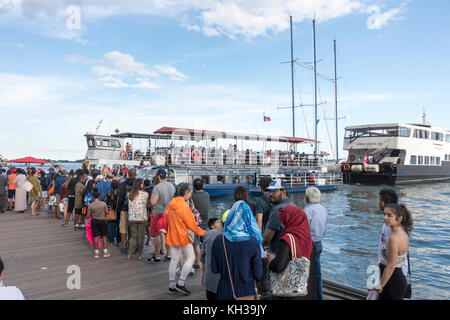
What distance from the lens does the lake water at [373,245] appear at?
827cm

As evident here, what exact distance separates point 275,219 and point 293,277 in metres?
0.88

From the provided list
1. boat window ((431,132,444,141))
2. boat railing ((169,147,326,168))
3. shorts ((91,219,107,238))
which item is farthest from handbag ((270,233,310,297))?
boat window ((431,132,444,141))

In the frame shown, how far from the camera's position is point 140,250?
6895 millimetres

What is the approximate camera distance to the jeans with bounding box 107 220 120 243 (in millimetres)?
8008

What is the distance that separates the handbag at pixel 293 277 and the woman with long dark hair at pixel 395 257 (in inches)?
35.3

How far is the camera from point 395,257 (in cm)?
337

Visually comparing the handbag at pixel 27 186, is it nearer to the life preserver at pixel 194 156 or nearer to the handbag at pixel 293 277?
the handbag at pixel 293 277

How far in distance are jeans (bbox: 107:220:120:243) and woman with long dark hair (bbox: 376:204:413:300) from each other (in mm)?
6437

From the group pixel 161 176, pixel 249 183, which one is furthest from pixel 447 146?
pixel 161 176

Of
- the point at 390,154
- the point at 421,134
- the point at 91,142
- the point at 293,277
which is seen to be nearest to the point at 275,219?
the point at 293,277

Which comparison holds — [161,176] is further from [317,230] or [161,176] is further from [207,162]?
[207,162]

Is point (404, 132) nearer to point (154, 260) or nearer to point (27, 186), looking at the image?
point (154, 260)

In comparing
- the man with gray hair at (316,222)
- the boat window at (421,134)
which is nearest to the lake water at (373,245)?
the man with gray hair at (316,222)

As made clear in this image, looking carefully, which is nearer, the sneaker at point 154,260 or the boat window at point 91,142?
the sneaker at point 154,260
